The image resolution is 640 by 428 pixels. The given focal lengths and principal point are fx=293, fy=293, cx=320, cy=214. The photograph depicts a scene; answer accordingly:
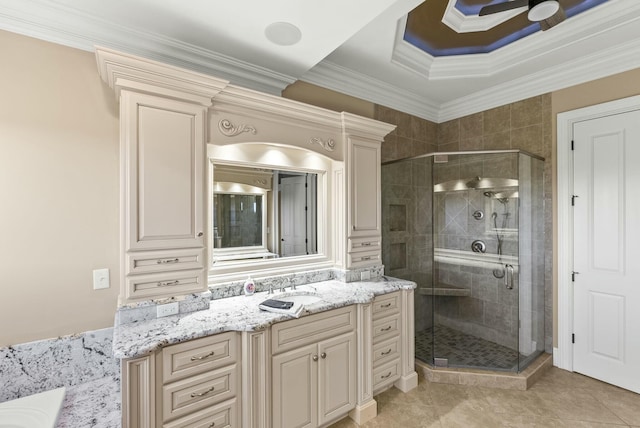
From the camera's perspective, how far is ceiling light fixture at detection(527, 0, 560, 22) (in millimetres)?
1562

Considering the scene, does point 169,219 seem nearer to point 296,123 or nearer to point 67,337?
point 67,337

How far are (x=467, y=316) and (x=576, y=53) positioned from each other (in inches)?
106

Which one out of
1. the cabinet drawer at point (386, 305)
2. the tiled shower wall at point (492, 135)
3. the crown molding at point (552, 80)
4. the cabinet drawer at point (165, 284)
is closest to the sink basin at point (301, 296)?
the cabinet drawer at point (386, 305)

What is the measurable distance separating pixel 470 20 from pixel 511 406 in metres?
3.04

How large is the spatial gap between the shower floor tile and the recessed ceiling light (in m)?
2.88

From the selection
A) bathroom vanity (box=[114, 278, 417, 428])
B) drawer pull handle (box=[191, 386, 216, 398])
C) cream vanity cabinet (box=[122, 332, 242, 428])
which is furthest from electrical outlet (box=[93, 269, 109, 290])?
drawer pull handle (box=[191, 386, 216, 398])

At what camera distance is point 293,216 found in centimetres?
252

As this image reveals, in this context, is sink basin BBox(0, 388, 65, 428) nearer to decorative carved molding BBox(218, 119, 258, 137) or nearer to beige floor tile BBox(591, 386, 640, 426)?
decorative carved molding BBox(218, 119, 258, 137)

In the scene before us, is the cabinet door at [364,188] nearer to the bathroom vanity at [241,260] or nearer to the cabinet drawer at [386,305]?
the bathroom vanity at [241,260]

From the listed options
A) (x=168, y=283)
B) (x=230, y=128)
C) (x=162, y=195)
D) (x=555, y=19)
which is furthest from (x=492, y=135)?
(x=168, y=283)

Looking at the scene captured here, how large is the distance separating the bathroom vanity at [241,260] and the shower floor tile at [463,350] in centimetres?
46

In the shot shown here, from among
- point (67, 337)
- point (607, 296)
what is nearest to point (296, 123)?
point (67, 337)

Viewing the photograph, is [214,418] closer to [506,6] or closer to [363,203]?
[363,203]

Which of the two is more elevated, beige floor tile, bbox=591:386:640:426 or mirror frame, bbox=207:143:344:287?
mirror frame, bbox=207:143:344:287
